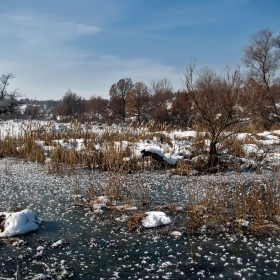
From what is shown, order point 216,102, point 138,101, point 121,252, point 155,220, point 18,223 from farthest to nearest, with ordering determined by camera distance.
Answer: point 138,101, point 216,102, point 155,220, point 18,223, point 121,252

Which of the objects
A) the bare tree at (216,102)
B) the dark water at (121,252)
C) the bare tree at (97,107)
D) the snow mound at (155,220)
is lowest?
the dark water at (121,252)

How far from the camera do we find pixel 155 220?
3.93 metres

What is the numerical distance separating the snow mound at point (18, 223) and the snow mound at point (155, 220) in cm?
140

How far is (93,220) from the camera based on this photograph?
411cm

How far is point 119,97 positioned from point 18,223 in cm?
3457

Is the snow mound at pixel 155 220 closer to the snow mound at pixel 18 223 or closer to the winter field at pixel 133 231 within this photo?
the winter field at pixel 133 231

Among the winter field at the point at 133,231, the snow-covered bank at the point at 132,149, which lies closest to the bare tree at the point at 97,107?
the snow-covered bank at the point at 132,149

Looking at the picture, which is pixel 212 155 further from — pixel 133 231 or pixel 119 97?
pixel 119 97

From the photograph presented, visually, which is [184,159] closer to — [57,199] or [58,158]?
[58,158]

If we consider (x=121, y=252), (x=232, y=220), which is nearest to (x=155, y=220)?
(x=121, y=252)

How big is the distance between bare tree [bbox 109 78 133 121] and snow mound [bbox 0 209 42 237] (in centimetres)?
3327

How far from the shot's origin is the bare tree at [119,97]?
122 ft

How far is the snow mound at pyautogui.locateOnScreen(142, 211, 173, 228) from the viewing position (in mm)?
3870

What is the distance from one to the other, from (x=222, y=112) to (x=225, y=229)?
13.3 ft
